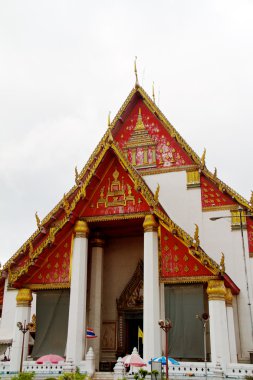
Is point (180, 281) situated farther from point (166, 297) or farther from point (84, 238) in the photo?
point (84, 238)

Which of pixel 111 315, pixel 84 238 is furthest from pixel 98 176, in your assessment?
pixel 111 315

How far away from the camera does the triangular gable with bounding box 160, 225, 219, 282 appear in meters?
11.2

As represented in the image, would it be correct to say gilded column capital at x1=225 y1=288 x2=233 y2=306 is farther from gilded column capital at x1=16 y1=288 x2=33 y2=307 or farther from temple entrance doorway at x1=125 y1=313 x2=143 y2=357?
gilded column capital at x1=16 y1=288 x2=33 y2=307

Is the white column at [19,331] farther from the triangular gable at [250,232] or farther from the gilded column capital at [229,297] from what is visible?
the triangular gable at [250,232]

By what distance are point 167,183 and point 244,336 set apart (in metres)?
5.34

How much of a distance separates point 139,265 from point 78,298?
2.86 metres

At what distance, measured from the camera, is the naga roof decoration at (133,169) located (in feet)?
40.3

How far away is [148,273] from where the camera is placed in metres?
11.6

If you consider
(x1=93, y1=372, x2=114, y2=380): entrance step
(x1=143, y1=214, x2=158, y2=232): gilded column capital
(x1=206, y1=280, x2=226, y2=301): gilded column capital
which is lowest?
(x1=93, y1=372, x2=114, y2=380): entrance step

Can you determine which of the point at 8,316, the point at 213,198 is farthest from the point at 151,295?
the point at 8,316

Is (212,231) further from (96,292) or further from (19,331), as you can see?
(19,331)

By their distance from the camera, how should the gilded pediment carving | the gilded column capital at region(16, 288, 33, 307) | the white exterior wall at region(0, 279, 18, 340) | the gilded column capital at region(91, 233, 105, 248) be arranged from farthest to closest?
the white exterior wall at region(0, 279, 18, 340) < the gilded column capital at region(91, 233, 105, 248) < the gilded pediment carving < the gilded column capital at region(16, 288, 33, 307)

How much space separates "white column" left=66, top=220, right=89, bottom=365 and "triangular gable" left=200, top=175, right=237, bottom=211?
4048mm

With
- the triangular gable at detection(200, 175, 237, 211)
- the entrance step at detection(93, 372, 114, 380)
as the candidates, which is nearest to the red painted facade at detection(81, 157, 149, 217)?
the triangular gable at detection(200, 175, 237, 211)
